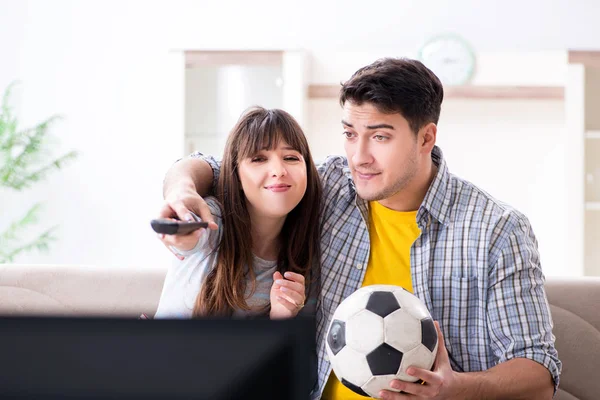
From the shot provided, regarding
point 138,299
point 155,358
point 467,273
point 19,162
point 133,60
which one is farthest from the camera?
point 133,60

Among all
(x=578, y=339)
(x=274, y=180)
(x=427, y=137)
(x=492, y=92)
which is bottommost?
(x=578, y=339)

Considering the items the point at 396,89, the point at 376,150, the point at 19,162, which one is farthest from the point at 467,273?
the point at 19,162

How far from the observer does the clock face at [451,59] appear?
3.96 metres

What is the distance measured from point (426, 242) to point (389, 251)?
111 mm

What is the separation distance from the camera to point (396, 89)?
5.87 ft

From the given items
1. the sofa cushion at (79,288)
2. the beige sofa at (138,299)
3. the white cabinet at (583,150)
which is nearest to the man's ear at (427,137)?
the beige sofa at (138,299)

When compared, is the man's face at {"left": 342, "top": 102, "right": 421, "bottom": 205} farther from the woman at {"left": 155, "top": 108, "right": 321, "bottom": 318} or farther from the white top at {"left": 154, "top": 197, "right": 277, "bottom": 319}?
the white top at {"left": 154, "top": 197, "right": 277, "bottom": 319}

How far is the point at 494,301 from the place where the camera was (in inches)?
67.2

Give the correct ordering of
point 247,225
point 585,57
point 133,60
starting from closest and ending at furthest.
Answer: point 247,225
point 585,57
point 133,60

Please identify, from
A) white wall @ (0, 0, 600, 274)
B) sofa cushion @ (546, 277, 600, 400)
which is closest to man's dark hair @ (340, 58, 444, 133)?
sofa cushion @ (546, 277, 600, 400)

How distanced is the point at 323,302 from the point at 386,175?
366 millimetres

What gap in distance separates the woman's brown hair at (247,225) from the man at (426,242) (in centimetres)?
6

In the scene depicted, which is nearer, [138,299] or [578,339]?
[578,339]

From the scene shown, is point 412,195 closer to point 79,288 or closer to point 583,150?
point 79,288
